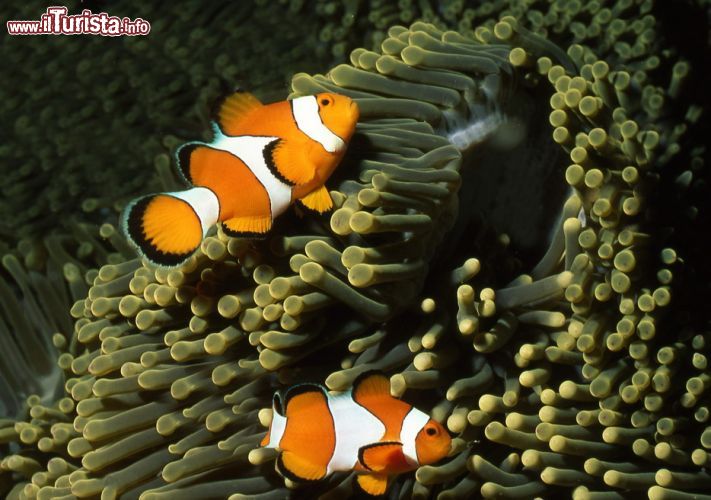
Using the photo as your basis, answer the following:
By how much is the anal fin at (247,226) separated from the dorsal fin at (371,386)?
30cm

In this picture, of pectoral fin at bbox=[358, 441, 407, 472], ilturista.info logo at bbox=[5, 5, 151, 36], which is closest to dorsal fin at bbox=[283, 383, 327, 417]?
pectoral fin at bbox=[358, 441, 407, 472]

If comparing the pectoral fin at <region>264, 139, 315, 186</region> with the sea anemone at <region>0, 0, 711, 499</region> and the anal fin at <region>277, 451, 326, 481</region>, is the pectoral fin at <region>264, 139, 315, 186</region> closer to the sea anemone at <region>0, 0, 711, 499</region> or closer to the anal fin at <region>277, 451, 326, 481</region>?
the sea anemone at <region>0, 0, 711, 499</region>

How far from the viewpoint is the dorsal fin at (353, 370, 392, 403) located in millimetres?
1221

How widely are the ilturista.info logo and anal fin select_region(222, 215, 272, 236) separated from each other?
2.94 ft

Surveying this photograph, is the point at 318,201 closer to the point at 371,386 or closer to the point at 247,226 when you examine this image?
the point at 247,226

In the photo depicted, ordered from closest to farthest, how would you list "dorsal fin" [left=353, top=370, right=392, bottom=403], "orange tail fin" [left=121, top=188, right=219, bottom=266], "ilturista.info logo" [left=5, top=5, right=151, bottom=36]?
"orange tail fin" [left=121, top=188, right=219, bottom=266] < "dorsal fin" [left=353, top=370, right=392, bottom=403] < "ilturista.info logo" [left=5, top=5, right=151, bottom=36]

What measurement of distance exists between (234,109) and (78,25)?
0.82 meters

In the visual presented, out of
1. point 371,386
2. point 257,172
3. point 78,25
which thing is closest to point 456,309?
point 371,386

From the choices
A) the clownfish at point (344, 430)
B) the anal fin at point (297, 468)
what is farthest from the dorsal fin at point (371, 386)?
the anal fin at point (297, 468)

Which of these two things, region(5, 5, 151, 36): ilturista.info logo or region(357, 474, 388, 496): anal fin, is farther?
region(5, 5, 151, 36): ilturista.info logo

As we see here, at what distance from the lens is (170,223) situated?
3.72 feet

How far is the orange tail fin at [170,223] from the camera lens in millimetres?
1109

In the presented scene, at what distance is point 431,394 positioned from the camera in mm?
1363

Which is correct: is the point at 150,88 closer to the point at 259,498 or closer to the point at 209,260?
the point at 209,260
